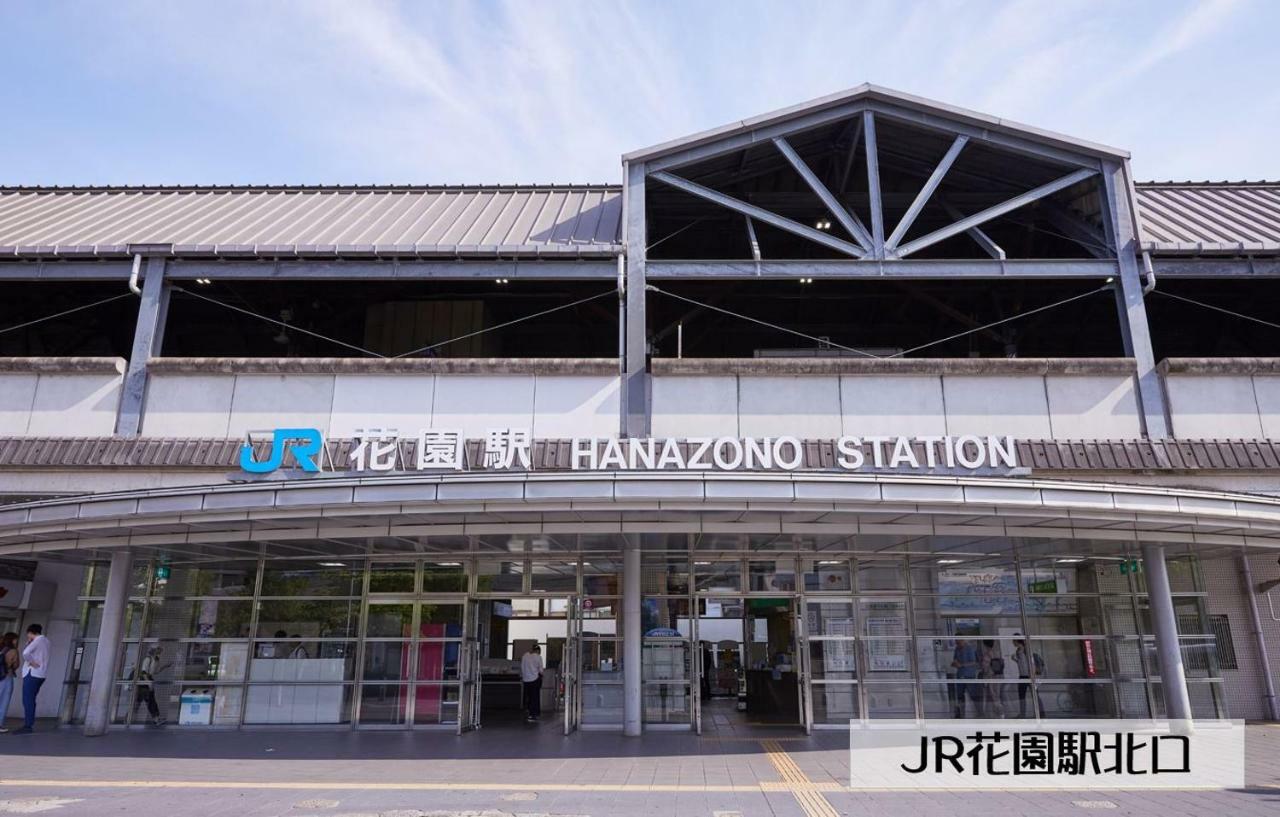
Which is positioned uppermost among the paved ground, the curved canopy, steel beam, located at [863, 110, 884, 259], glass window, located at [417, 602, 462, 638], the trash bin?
steel beam, located at [863, 110, 884, 259]

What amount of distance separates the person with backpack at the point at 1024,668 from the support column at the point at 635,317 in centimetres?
735

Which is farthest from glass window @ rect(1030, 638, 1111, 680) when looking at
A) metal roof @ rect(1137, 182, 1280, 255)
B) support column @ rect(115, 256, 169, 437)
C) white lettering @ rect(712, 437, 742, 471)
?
support column @ rect(115, 256, 169, 437)

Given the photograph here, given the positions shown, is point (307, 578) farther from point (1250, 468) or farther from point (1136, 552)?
point (1250, 468)

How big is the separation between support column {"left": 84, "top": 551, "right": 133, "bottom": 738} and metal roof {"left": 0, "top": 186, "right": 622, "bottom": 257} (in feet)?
18.0

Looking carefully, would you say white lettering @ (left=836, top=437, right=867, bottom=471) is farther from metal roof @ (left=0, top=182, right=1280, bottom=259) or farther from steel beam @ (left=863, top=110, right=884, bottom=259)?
metal roof @ (left=0, top=182, right=1280, bottom=259)

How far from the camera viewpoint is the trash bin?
46.3ft

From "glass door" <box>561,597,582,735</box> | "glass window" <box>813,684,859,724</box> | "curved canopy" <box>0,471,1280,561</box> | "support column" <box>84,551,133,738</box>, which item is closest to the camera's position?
"curved canopy" <box>0,471,1280,561</box>

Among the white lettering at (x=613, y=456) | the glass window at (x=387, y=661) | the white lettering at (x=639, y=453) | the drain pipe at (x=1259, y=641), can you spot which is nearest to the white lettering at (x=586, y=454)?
the white lettering at (x=613, y=456)

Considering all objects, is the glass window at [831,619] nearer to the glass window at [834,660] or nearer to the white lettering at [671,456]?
the glass window at [834,660]

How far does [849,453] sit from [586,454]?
12.4ft

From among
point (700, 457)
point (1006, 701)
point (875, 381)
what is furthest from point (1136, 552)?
point (700, 457)

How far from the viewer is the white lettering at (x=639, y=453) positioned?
38.1 feet

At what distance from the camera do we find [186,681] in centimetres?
1434

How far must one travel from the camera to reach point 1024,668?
13.9 meters
